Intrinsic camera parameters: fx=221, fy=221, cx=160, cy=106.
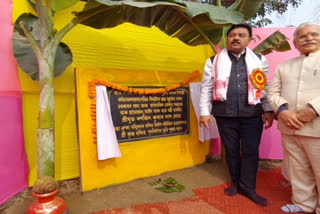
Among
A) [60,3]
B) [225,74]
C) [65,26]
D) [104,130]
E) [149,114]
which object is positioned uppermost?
[60,3]

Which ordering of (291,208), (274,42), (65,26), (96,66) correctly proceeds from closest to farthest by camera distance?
1. (65,26)
2. (291,208)
3. (96,66)
4. (274,42)

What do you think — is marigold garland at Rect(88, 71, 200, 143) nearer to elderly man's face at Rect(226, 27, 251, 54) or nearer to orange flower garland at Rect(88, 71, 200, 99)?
orange flower garland at Rect(88, 71, 200, 99)

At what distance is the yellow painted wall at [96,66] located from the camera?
2.39 meters

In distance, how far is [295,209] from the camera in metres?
2.07

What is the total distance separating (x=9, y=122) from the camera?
82.3 inches

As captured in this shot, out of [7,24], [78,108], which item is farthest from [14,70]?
[78,108]

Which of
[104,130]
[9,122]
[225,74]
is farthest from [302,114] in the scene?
[9,122]

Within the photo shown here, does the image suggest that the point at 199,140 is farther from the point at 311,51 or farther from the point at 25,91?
the point at 25,91

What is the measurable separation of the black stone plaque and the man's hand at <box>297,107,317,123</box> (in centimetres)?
163

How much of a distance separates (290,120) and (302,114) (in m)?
0.10

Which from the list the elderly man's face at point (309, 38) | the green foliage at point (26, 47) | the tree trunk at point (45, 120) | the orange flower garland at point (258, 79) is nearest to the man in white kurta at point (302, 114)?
the elderly man's face at point (309, 38)

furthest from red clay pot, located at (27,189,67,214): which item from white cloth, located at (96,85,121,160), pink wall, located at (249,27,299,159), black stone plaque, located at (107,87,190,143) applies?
pink wall, located at (249,27,299,159)

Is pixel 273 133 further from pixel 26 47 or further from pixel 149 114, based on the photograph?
→ pixel 26 47

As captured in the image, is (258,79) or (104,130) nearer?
(258,79)
